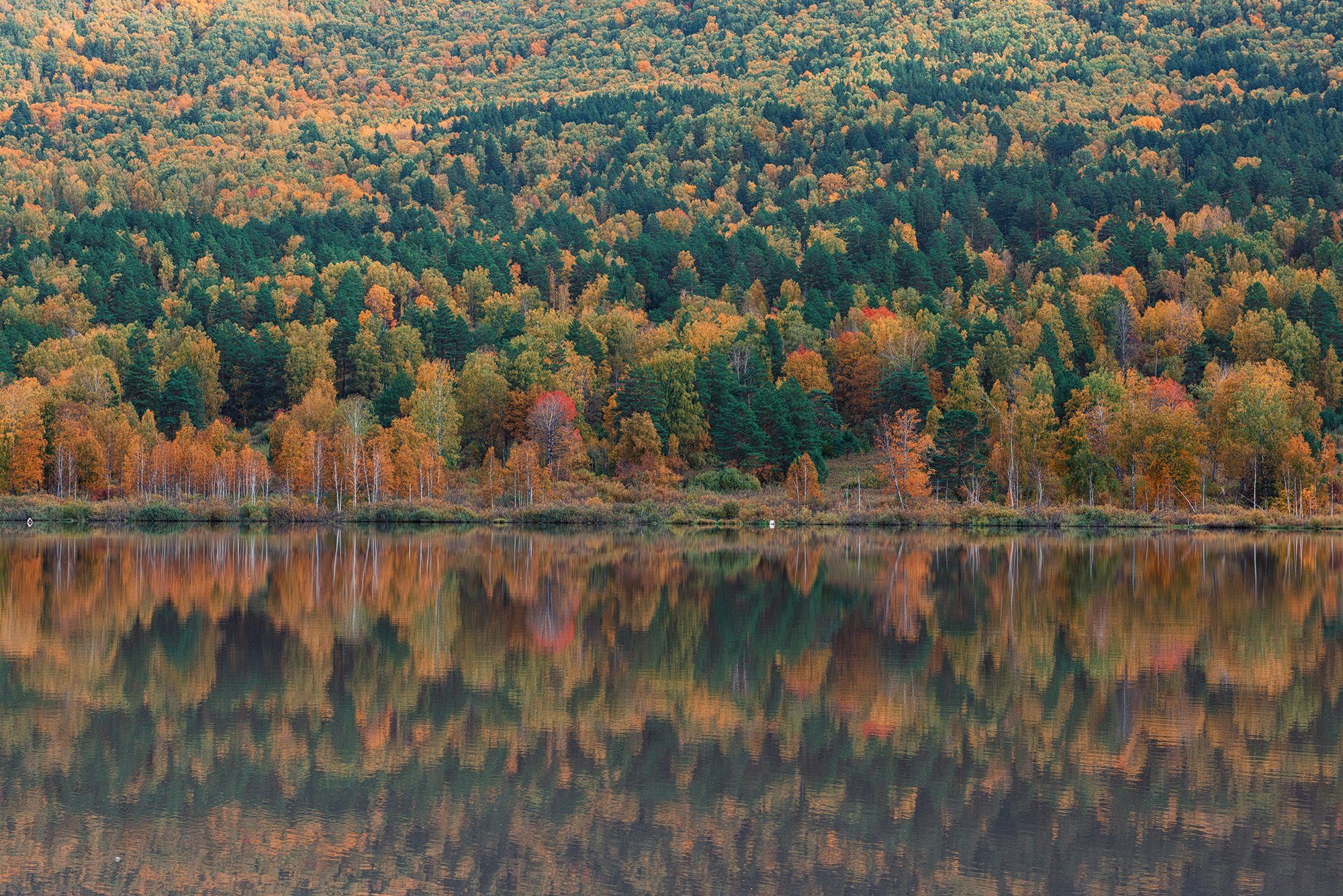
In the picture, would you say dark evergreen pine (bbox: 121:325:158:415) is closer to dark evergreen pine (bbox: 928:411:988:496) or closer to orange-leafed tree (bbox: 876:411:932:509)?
orange-leafed tree (bbox: 876:411:932:509)

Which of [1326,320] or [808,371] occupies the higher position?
[1326,320]

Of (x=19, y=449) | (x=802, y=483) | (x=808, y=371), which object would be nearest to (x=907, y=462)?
(x=802, y=483)

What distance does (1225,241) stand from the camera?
510 ft

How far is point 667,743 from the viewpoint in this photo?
17.3m

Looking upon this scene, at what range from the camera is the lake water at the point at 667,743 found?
42.1 feet

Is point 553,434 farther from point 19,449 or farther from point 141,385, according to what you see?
point 141,385

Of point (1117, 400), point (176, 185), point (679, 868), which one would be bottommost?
point (679, 868)

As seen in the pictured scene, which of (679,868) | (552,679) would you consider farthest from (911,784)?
(552,679)

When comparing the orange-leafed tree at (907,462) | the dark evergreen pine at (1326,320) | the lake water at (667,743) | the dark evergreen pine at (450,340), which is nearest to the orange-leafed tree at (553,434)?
the orange-leafed tree at (907,462)

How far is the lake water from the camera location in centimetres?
1284

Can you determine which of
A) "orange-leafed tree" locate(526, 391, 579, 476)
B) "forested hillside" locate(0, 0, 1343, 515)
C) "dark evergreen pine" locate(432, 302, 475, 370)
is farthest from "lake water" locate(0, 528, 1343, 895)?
"dark evergreen pine" locate(432, 302, 475, 370)

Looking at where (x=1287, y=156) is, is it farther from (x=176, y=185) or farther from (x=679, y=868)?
(x=679, y=868)

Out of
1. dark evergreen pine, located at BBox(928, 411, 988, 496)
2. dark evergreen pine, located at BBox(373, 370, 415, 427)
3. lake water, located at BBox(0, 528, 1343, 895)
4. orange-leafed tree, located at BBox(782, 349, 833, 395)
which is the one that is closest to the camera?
lake water, located at BBox(0, 528, 1343, 895)

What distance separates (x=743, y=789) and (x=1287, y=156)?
194360 mm
